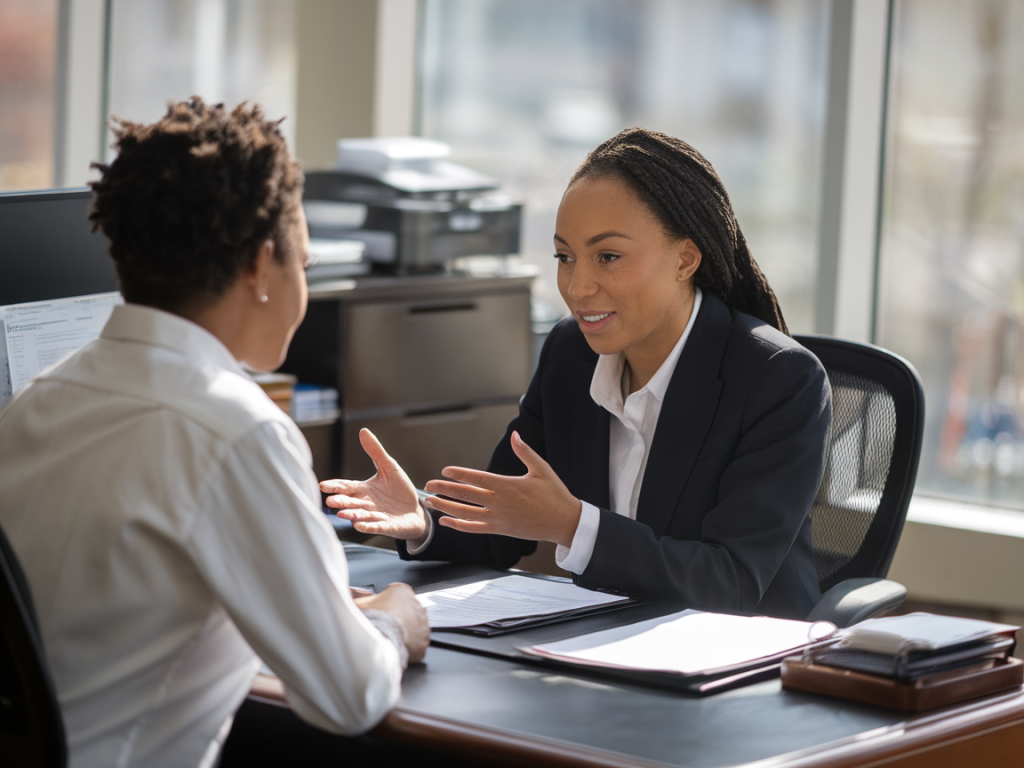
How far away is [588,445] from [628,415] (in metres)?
0.08

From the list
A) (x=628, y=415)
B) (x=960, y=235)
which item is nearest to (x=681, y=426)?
(x=628, y=415)

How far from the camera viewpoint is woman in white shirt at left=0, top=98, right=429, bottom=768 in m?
1.14

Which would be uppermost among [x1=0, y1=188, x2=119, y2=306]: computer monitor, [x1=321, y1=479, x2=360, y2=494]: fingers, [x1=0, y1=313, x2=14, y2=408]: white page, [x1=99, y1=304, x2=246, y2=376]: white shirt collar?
[x1=0, y1=188, x2=119, y2=306]: computer monitor

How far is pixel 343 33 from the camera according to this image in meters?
4.04

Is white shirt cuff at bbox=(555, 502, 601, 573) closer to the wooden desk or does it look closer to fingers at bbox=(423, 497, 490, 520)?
fingers at bbox=(423, 497, 490, 520)

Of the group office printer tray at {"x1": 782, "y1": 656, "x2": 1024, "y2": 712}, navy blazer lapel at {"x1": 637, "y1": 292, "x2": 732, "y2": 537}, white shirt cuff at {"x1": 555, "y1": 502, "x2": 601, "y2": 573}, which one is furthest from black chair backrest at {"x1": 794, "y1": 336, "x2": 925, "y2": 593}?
office printer tray at {"x1": 782, "y1": 656, "x2": 1024, "y2": 712}

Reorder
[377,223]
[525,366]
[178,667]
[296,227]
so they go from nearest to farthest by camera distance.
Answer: [178,667] < [296,227] < [377,223] < [525,366]

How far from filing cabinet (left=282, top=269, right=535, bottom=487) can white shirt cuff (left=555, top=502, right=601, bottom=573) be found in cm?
149

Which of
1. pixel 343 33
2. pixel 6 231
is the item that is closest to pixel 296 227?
pixel 6 231

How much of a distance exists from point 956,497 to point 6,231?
2540mm

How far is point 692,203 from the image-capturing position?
1.95 metres

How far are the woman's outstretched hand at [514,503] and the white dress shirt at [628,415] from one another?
0.35 metres

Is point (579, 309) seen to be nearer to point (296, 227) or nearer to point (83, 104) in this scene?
point (296, 227)

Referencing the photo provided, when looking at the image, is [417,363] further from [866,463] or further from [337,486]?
[337,486]
